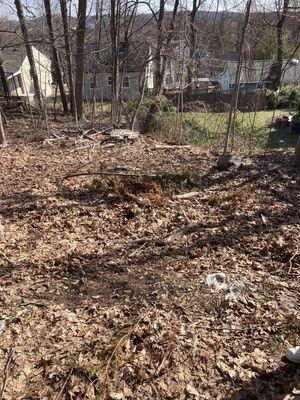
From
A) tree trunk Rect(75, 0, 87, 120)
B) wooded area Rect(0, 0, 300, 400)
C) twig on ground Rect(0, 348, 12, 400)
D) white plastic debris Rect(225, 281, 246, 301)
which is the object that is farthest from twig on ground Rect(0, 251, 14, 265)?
tree trunk Rect(75, 0, 87, 120)

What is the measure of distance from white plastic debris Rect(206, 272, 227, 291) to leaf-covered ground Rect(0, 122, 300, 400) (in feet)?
0.17

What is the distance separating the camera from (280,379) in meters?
2.54

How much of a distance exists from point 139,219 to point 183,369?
260 cm

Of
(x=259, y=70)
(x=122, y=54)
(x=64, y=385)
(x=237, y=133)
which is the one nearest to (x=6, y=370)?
(x=64, y=385)

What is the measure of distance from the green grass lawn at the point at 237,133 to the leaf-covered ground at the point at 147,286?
175 inches

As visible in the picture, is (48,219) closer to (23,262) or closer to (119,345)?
A: (23,262)

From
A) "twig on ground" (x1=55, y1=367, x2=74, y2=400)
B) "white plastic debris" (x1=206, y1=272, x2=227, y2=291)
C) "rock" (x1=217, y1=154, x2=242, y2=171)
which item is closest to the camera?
"twig on ground" (x1=55, y1=367, x2=74, y2=400)

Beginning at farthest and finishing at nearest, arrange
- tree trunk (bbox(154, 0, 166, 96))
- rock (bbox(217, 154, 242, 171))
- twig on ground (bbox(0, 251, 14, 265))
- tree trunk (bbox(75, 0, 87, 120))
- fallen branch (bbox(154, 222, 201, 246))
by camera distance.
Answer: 1. tree trunk (bbox(75, 0, 87, 120))
2. tree trunk (bbox(154, 0, 166, 96))
3. rock (bbox(217, 154, 242, 171))
4. fallen branch (bbox(154, 222, 201, 246))
5. twig on ground (bbox(0, 251, 14, 265))

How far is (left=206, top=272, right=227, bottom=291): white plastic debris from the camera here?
11.5 ft

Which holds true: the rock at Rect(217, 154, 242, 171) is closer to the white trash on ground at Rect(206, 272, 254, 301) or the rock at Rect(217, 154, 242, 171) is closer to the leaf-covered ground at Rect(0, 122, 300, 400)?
the leaf-covered ground at Rect(0, 122, 300, 400)

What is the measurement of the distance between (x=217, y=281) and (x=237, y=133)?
1127 cm

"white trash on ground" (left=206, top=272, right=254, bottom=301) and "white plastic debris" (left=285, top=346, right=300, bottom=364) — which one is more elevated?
"white plastic debris" (left=285, top=346, right=300, bottom=364)

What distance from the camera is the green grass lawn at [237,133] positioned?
11.9m

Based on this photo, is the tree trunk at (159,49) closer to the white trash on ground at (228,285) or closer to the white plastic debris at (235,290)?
the white trash on ground at (228,285)
